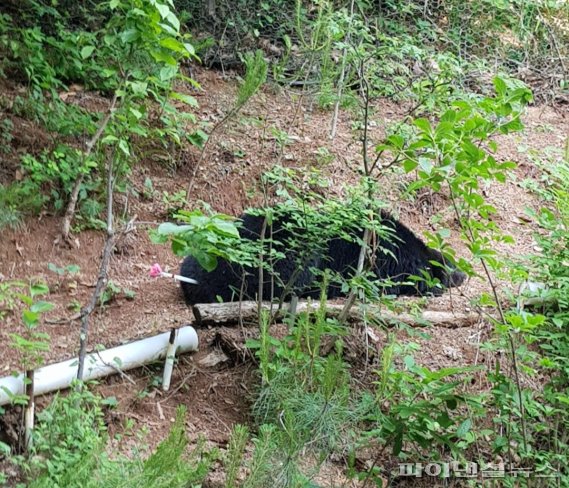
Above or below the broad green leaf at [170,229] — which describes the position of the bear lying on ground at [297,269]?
below

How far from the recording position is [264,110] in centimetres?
703

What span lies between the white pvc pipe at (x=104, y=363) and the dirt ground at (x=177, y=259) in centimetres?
9

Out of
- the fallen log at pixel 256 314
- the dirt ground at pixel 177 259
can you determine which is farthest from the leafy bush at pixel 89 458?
the fallen log at pixel 256 314

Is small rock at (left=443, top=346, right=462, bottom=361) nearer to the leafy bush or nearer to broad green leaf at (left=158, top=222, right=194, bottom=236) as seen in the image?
the leafy bush

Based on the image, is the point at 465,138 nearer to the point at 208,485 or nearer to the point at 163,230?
the point at 163,230

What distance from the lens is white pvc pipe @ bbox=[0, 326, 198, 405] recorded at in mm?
3229

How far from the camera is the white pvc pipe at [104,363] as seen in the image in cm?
323

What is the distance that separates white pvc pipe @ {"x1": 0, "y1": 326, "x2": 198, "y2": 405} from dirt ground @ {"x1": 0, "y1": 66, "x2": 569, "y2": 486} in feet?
0.28

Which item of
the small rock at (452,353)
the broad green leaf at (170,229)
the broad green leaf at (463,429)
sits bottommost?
the small rock at (452,353)

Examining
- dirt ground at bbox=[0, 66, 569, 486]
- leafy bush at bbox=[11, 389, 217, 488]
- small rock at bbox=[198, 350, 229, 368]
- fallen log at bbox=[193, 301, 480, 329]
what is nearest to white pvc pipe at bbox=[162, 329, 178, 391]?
dirt ground at bbox=[0, 66, 569, 486]

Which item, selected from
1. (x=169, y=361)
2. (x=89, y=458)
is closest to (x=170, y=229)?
(x=89, y=458)

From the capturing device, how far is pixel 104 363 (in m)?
3.57

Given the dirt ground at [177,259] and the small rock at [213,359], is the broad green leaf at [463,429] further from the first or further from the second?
the small rock at [213,359]

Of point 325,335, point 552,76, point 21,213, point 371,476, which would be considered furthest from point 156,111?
point 552,76
